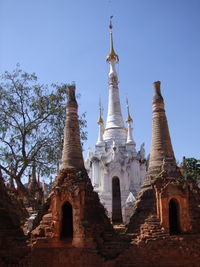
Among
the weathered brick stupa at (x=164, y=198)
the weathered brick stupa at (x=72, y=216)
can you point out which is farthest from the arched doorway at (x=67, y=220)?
the weathered brick stupa at (x=164, y=198)

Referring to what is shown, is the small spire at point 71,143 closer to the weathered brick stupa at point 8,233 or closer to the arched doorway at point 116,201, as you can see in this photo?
the weathered brick stupa at point 8,233

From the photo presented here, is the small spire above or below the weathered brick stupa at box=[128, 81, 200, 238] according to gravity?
above

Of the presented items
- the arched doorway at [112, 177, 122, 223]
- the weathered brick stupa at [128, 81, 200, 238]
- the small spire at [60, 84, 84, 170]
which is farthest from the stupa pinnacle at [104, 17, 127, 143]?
the weathered brick stupa at [128, 81, 200, 238]

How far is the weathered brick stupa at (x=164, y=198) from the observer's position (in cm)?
1484

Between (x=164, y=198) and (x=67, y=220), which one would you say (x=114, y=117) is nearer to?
(x=67, y=220)

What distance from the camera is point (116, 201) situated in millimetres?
35469

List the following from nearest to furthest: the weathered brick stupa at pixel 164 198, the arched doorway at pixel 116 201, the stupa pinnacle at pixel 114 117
→ 1. the weathered brick stupa at pixel 164 198
2. the arched doorway at pixel 116 201
3. the stupa pinnacle at pixel 114 117

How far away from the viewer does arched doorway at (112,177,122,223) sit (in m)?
32.1

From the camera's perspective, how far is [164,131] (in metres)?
17.9

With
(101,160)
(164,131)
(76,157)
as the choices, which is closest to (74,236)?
(76,157)

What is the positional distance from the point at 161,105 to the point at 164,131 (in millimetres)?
1508

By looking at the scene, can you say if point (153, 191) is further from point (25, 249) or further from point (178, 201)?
point (25, 249)

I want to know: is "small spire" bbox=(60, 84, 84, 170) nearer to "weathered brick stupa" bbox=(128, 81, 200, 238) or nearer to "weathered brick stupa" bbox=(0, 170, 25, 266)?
"weathered brick stupa" bbox=(0, 170, 25, 266)

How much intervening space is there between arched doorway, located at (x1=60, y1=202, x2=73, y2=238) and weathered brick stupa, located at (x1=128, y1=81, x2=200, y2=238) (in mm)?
2863
